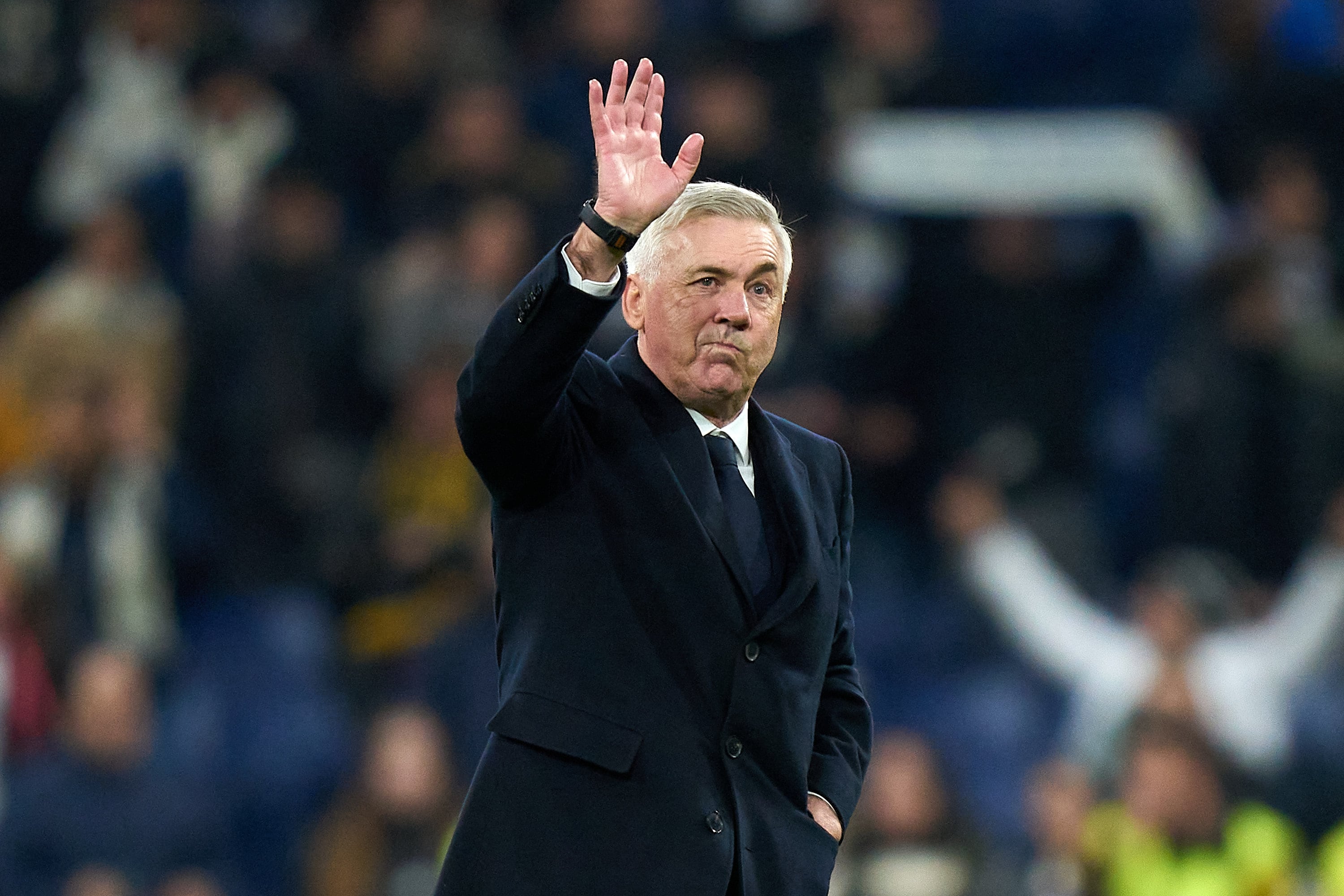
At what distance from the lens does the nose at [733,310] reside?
2.91m

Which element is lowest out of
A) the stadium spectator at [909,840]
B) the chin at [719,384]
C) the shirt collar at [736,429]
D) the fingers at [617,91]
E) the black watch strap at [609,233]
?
the stadium spectator at [909,840]

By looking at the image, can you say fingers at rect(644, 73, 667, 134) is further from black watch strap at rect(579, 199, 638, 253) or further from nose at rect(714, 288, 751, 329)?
nose at rect(714, 288, 751, 329)

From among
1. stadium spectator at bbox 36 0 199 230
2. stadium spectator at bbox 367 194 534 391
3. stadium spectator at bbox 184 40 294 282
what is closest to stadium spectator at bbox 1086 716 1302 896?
stadium spectator at bbox 367 194 534 391

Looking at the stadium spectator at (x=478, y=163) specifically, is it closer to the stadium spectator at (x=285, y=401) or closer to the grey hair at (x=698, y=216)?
the stadium spectator at (x=285, y=401)

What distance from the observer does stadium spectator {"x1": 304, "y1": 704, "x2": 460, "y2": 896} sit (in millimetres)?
7016

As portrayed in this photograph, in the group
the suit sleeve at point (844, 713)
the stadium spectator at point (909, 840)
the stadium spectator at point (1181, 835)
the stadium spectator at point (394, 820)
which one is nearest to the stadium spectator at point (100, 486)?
the stadium spectator at point (394, 820)

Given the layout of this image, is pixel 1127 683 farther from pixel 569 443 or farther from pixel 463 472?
pixel 569 443

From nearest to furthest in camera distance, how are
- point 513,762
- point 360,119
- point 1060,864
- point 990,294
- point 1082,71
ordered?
point 513,762
point 1060,864
point 990,294
point 360,119
point 1082,71

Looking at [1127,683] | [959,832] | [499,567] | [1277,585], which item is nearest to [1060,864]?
[959,832]

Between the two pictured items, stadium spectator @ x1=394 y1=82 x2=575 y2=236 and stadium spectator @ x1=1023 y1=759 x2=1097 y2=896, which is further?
stadium spectator @ x1=394 y1=82 x2=575 y2=236

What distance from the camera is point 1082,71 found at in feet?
32.2

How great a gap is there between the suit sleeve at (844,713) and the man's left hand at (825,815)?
0.14ft

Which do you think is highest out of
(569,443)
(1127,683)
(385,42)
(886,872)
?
(385,42)

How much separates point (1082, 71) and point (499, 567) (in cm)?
752
